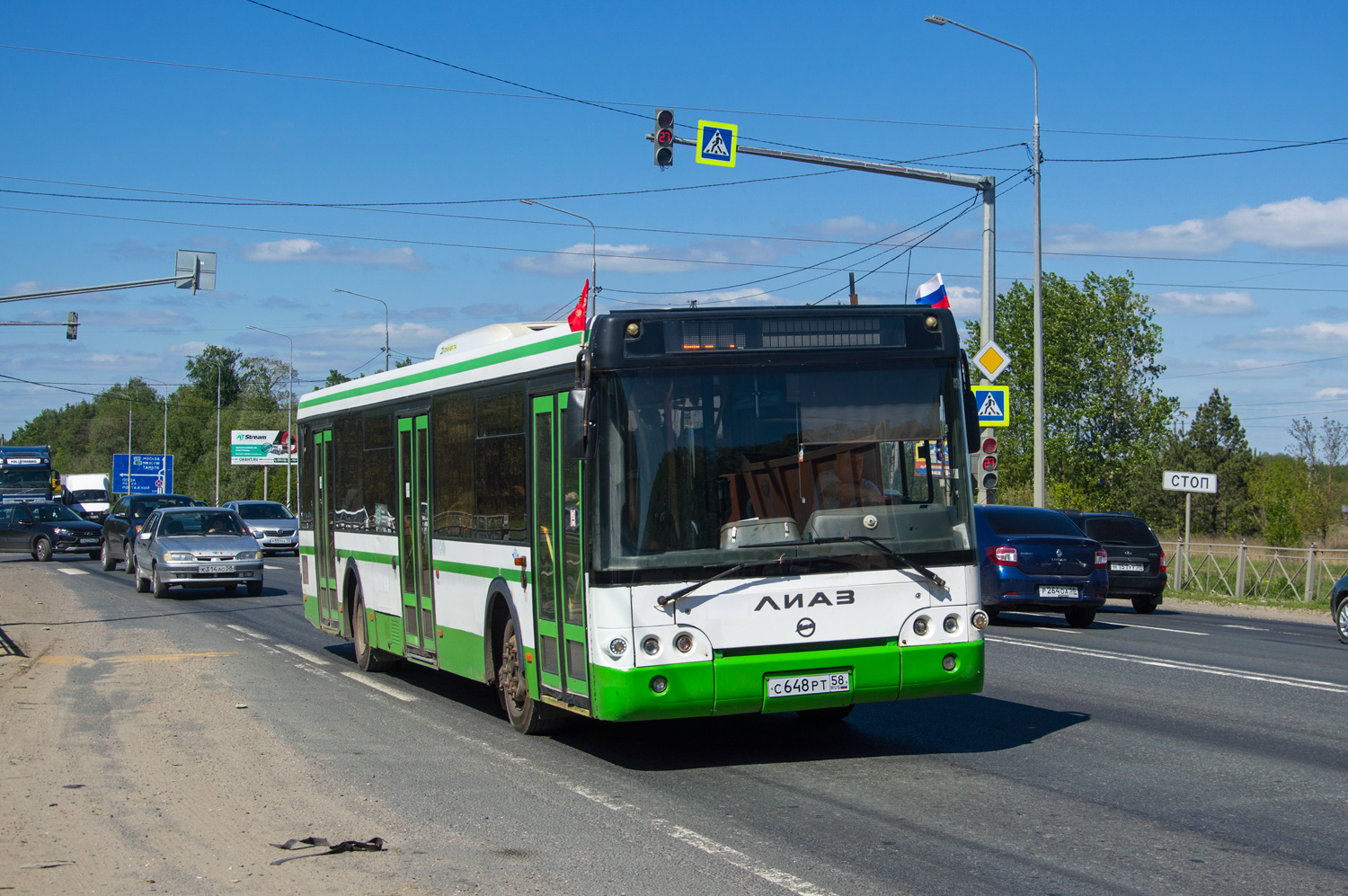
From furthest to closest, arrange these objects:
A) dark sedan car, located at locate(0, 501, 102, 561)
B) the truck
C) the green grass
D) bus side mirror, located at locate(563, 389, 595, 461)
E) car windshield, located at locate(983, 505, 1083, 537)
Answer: the truck → dark sedan car, located at locate(0, 501, 102, 561) → the green grass → car windshield, located at locate(983, 505, 1083, 537) → bus side mirror, located at locate(563, 389, 595, 461)

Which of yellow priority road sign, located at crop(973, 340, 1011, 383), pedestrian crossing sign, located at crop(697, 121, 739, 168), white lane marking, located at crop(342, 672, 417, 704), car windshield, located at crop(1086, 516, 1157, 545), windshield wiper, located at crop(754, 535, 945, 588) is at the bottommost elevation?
white lane marking, located at crop(342, 672, 417, 704)

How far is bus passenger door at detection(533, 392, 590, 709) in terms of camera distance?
8164 millimetres

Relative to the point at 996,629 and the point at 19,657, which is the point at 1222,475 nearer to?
the point at 996,629

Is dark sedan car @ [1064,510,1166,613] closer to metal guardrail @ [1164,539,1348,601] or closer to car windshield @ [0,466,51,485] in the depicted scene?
metal guardrail @ [1164,539,1348,601]

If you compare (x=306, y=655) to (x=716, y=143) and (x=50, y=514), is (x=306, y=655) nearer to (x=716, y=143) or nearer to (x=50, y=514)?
(x=716, y=143)

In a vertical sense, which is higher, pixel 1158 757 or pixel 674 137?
pixel 674 137

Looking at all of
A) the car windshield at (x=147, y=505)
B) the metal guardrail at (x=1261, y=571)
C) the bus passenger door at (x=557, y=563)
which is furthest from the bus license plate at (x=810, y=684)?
the car windshield at (x=147, y=505)

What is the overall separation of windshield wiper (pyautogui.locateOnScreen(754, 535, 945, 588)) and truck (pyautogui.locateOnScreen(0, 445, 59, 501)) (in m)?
61.1

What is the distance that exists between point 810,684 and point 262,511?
37.3 metres

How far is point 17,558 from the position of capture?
1650 inches

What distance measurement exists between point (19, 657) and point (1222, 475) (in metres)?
63.6

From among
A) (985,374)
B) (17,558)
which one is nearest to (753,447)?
(985,374)

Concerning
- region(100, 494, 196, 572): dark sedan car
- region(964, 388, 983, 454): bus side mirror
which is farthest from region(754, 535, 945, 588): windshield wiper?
region(100, 494, 196, 572): dark sedan car

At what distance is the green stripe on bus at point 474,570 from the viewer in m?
9.52
